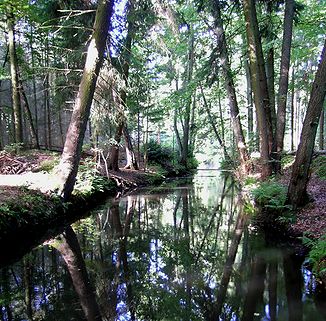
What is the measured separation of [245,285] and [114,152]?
39.9ft

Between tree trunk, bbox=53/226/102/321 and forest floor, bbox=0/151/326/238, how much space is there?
4.66ft

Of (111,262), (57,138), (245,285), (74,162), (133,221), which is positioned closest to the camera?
(245,285)

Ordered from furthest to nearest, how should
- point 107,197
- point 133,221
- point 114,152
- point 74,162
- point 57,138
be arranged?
point 57,138 → point 114,152 → point 107,197 → point 133,221 → point 74,162

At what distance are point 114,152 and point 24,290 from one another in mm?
11897

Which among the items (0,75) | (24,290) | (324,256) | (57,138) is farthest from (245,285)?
(57,138)

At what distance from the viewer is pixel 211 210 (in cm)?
1145

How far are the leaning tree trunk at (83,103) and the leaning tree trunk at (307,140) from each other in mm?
5363

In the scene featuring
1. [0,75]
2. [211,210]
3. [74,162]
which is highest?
[0,75]

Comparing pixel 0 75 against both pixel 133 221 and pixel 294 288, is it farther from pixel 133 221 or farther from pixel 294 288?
pixel 294 288

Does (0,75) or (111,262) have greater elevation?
(0,75)

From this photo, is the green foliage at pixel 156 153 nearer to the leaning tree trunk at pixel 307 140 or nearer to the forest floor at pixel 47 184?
the forest floor at pixel 47 184

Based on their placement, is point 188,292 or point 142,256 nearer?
point 188,292

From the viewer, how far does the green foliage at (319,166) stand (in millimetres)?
11316

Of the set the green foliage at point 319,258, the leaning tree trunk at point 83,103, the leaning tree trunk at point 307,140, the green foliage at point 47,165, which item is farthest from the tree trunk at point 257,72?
the green foliage at point 47,165
